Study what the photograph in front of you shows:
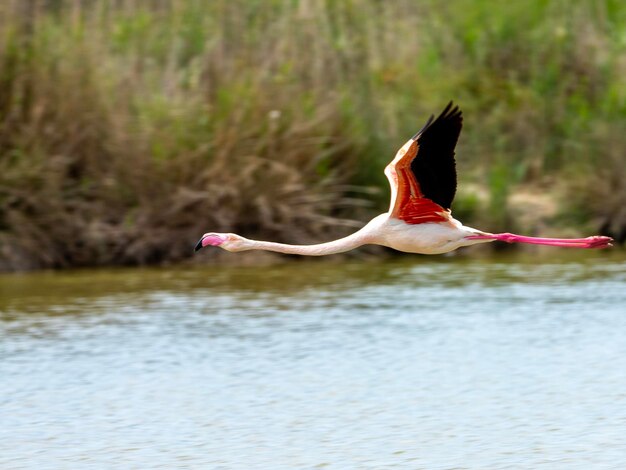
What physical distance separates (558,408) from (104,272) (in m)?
7.26

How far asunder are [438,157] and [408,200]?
0.54 m

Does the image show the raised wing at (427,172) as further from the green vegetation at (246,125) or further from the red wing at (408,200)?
the green vegetation at (246,125)

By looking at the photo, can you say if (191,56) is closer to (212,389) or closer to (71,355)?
(71,355)

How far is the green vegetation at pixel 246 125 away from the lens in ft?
49.5

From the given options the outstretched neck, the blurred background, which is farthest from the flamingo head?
the blurred background

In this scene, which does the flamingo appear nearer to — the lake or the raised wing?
the raised wing

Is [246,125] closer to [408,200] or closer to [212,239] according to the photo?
[212,239]

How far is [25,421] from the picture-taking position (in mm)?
8930

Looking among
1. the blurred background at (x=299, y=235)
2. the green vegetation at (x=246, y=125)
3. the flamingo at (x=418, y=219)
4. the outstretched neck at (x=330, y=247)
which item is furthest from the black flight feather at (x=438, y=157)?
the green vegetation at (x=246, y=125)

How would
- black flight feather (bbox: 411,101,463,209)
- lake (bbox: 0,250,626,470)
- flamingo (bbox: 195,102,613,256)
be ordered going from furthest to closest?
1. lake (bbox: 0,250,626,470)
2. flamingo (bbox: 195,102,613,256)
3. black flight feather (bbox: 411,101,463,209)

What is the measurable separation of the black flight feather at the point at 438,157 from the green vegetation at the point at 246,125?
713 cm

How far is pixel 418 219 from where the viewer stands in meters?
8.20

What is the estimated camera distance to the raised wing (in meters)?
7.44

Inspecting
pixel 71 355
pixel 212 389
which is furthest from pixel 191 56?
pixel 212 389
